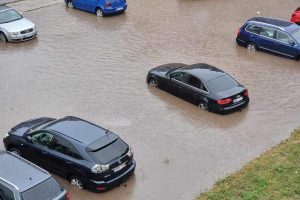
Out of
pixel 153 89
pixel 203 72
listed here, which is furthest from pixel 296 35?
pixel 153 89

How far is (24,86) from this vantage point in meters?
21.8

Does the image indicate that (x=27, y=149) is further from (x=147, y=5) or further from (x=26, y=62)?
(x=147, y=5)

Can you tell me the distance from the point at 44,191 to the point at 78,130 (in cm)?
287

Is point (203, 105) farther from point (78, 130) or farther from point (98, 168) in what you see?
point (98, 168)

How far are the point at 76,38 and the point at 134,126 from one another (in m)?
10.00

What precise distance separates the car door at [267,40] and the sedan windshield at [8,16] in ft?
40.4

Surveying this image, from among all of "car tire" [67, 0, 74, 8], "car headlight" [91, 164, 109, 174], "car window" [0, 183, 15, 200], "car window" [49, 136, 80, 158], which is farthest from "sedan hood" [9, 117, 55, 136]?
"car tire" [67, 0, 74, 8]

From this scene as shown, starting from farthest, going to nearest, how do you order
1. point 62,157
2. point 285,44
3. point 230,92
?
1. point 285,44
2. point 230,92
3. point 62,157

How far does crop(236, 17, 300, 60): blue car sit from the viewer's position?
24.6 metres

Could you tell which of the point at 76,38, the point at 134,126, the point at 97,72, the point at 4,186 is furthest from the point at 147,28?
the point at 4,186

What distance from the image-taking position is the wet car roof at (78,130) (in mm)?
14872

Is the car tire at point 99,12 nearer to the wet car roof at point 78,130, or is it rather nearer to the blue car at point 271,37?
the blue car at point 271,37

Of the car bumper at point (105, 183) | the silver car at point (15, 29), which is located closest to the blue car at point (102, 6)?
the silver car at point (15, 29)

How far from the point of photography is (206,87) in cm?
1973
